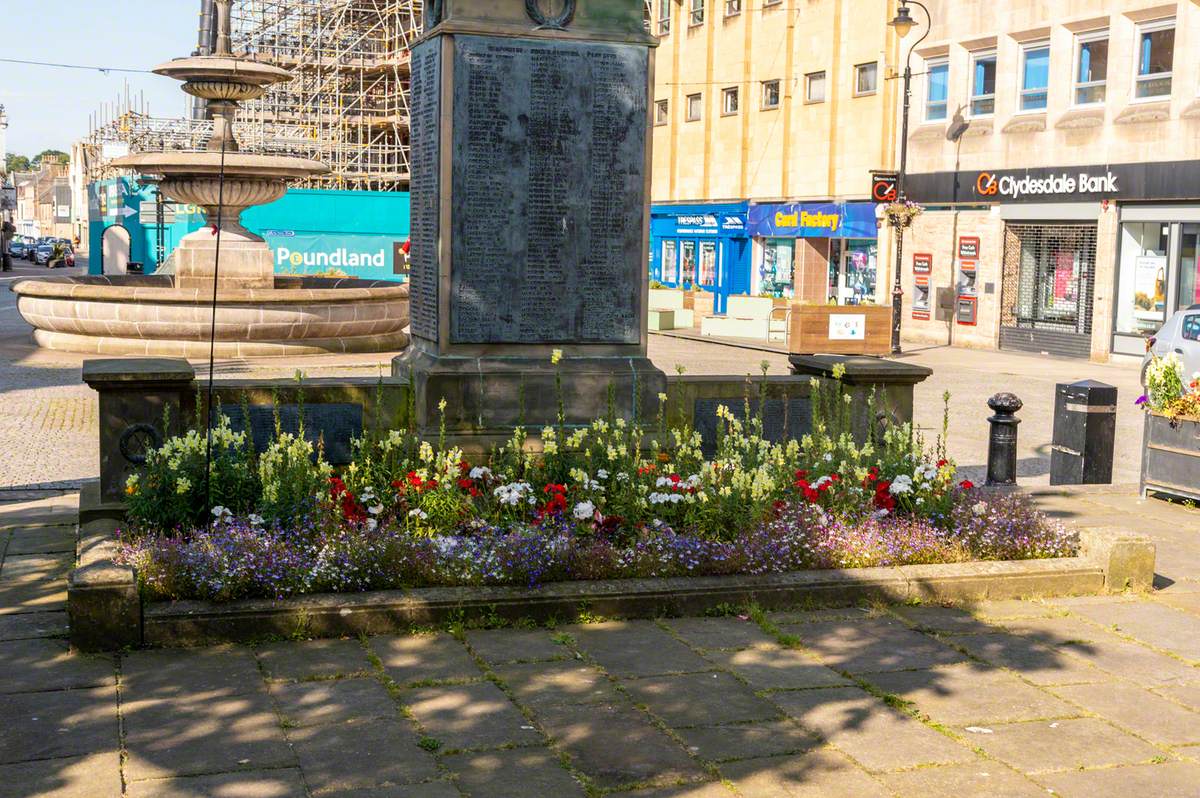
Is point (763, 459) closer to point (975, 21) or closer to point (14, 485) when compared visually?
point (14, 485)

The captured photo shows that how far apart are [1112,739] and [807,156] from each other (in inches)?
1420

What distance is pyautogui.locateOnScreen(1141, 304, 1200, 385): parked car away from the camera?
19.2 m

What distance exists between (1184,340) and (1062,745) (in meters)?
15.0

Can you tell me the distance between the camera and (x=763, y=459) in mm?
9594

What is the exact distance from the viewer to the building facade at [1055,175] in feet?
95.1

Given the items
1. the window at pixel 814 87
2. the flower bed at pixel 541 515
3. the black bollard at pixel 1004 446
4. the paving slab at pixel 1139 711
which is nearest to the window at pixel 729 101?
the window at pixel 814 87

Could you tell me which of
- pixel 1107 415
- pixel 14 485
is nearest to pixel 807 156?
pixel 1107 415

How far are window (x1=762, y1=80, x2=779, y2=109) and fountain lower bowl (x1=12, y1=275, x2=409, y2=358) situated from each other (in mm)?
20416

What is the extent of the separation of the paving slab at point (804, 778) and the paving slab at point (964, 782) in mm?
102

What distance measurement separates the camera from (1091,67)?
31.2 meters

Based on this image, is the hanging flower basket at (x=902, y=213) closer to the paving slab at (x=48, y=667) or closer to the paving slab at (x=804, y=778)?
the paving slab at (x=48, y=667)

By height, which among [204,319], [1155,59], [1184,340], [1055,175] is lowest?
[204,319]

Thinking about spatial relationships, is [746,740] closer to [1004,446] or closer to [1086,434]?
[1004,446]

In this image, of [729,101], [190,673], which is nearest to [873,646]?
[190,673]
